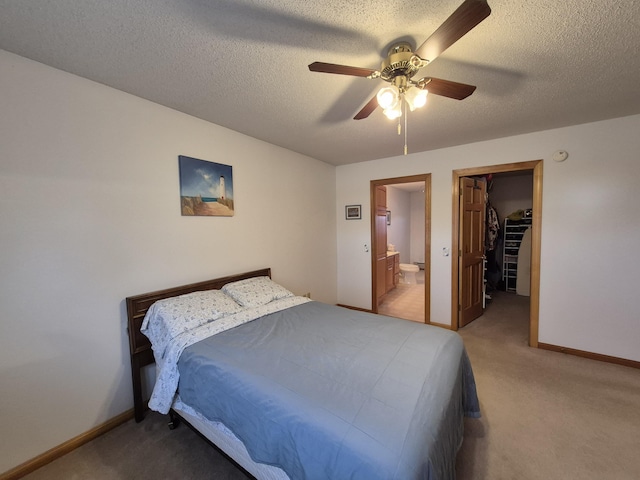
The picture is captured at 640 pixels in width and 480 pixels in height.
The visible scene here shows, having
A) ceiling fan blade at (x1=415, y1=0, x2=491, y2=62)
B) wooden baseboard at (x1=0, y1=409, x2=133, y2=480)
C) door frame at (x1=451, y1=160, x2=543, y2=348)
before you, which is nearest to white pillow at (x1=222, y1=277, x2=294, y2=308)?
wooden baseboard at (x1=0, y1=409, x2=133, y2=480)

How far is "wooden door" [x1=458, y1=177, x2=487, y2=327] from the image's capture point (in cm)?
336

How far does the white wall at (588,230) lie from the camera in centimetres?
243

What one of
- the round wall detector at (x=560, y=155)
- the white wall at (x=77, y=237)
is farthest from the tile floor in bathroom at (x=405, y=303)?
the white wall at (x=77, y=237)

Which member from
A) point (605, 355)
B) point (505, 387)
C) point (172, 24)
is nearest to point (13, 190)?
point (172, 24)

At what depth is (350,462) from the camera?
0.91m

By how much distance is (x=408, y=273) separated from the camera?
6676 millimetres

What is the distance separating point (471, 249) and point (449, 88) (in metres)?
2.73

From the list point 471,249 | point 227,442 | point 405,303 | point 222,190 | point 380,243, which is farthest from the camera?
point 405,303

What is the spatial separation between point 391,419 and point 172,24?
81.3 inches

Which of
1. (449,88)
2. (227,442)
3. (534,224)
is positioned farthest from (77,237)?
(534,224)

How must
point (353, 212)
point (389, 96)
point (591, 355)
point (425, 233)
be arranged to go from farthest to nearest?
point (353, 212), point (425, 233), point (591, 355), point (389, 96)

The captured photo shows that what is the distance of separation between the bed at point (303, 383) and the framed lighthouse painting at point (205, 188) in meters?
0.70

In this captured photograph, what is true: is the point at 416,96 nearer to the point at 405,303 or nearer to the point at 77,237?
the point at 77,237

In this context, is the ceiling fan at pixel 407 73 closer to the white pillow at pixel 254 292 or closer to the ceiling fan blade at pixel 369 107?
the ceiling fan blade at pixel 369 107
